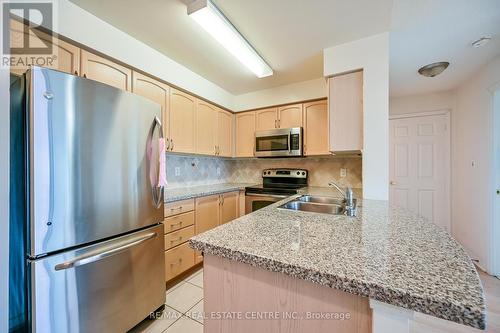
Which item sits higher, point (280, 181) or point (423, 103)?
point (423, 103)

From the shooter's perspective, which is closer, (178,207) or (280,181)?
(178,207)

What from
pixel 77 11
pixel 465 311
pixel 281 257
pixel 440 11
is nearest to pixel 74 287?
pixel 281 257

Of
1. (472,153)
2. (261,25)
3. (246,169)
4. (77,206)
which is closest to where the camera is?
(77,206)

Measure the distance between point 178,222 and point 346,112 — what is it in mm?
1953

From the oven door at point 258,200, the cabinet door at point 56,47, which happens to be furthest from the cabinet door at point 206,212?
the cabinet door at point 56,47

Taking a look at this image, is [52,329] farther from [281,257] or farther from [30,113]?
[281,257]

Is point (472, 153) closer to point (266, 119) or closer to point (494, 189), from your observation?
point (494, 189)

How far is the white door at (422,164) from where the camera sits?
299 cm

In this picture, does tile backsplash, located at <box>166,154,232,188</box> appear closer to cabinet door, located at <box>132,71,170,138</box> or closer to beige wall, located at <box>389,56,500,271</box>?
cabinet door, located at <box>132,71,170,138</box>

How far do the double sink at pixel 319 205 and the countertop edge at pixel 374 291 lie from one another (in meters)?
0.94

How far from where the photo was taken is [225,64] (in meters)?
2.29

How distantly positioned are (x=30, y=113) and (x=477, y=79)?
13.5 ft

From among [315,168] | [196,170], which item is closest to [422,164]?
[315,168]

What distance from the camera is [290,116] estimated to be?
9.43 feet
